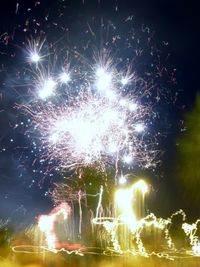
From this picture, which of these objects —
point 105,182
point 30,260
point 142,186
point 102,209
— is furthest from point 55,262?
point 142,186

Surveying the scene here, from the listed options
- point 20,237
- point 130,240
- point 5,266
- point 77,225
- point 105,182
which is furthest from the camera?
point 77,225

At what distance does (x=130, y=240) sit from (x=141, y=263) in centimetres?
838

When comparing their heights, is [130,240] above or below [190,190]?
below

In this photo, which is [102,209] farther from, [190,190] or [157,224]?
[190,190]

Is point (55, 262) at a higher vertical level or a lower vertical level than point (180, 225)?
lower

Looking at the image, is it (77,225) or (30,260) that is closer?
(30,260)

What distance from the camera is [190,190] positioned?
24578 mm

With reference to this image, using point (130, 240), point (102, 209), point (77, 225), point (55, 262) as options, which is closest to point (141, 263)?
point (55, 262)

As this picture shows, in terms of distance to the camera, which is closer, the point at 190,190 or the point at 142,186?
the point at 190,190

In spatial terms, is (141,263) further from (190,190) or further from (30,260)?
(190,190)

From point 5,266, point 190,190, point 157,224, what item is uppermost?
point 190,190

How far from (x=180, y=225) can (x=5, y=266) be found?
16059 millimetres

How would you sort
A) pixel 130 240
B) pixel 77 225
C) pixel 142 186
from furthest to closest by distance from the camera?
pixel 77 225 → pixel 142 186 → pixel 130 240

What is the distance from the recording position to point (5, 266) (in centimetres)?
1122
